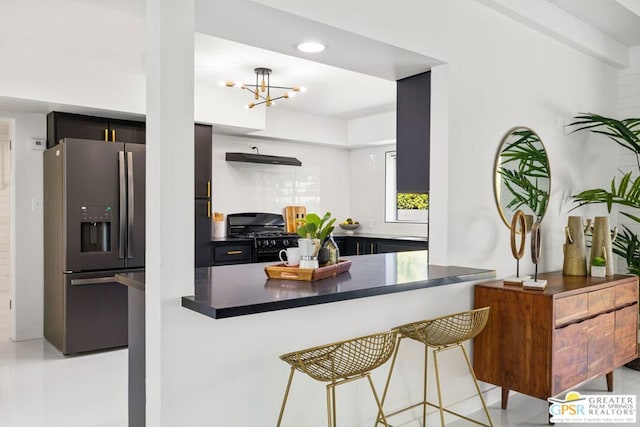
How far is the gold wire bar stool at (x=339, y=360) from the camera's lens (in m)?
2.00

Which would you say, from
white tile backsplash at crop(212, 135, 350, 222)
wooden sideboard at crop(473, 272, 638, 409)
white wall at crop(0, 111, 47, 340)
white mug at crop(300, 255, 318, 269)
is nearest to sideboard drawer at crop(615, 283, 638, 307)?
wooden sideboard at crop(473, 272, 638, 409)

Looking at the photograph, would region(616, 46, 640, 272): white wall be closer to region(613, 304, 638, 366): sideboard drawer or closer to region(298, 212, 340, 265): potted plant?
region(613, 304, 638, 366): sideboard drawer

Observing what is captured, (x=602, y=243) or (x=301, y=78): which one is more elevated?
(x=301, y=78)

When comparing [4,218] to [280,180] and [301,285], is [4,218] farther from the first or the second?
[301,285]

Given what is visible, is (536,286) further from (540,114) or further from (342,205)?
(342,205)

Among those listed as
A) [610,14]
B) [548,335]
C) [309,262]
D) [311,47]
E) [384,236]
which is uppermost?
[610,14]

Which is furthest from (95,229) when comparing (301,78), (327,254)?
(327,254)

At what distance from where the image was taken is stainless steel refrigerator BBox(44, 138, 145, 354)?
4301 mm

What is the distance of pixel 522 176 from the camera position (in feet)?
11.6

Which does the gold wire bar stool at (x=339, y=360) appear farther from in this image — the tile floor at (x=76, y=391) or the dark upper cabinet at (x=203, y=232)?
the dark upper cabinet at (x=203, y=232)

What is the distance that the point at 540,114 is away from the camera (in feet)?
12.1

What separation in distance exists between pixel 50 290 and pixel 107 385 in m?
1.52

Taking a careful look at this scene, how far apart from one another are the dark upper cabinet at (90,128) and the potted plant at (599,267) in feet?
13.7

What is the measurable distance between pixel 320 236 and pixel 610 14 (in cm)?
292
